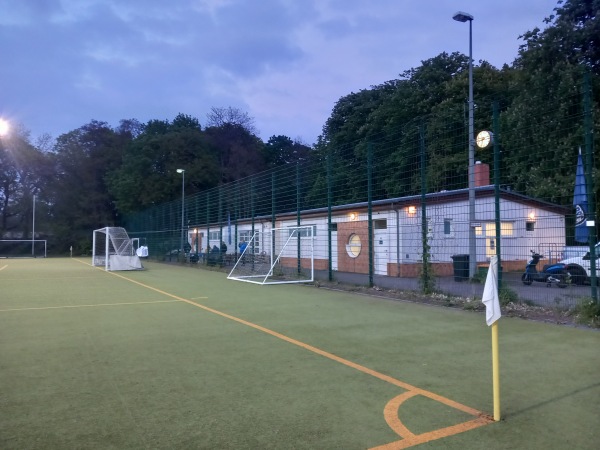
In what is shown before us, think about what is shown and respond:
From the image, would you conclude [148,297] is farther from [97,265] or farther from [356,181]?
[97,265]

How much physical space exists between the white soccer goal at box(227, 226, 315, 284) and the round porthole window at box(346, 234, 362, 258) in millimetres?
1778

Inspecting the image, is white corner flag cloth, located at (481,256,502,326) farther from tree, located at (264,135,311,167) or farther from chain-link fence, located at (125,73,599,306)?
tree, located at (264,135,311,167)

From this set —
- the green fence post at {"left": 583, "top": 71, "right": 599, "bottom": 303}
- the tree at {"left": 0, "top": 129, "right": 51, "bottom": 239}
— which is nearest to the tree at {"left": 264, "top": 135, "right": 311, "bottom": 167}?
the tree at {"left": 0, "top": 129, "right": 51, "bottom": 239}

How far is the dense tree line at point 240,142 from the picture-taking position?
78.1 ft

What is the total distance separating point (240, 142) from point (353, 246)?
4094 centimetres

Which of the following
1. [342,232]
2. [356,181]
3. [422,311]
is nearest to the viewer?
[422,311]

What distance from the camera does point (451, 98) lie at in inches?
1282

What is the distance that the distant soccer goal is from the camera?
5112cm

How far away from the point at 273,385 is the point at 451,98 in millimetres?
31640

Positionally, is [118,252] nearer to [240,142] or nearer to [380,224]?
[380,224]

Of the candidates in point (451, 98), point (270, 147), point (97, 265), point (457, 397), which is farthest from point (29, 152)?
point (457, 397)

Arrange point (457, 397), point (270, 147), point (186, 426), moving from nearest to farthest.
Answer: point (186, 426) < point (457, 397) < point (270, 147)

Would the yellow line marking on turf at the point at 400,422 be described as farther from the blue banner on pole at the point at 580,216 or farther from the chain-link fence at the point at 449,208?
the blue banner on pole at the point at 580,216

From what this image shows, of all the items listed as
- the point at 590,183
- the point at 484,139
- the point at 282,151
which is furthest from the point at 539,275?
the point at 282,151
